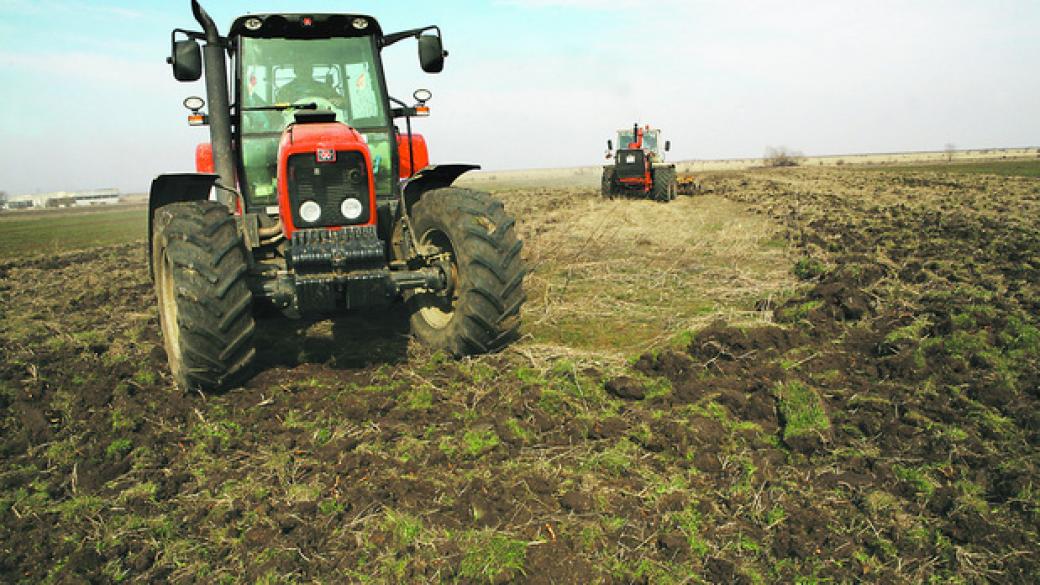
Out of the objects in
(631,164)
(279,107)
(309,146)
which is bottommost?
(309,146)

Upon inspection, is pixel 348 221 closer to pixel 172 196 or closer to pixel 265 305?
pixel 265 305

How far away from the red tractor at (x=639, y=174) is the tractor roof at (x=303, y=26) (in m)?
16.3

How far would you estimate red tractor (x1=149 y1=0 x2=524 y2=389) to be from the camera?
453 cm

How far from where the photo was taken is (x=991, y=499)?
131 inches

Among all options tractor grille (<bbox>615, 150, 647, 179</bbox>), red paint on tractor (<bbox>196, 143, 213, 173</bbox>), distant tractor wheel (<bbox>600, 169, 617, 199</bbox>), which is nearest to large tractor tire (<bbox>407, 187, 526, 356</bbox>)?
red paint on tractor (<bbox>196, 143, 213, 173</bbox>)

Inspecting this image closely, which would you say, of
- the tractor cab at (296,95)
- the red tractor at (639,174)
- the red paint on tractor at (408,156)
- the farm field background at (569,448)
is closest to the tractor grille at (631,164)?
the red tractor at (639,174)

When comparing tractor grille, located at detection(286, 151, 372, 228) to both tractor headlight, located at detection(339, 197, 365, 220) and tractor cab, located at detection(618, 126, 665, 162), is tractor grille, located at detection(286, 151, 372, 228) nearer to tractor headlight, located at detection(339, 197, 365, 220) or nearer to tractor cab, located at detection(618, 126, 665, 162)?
tractor headlight, located at detection(339, 197, 365, 220)

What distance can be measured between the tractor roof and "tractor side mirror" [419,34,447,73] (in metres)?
0.53

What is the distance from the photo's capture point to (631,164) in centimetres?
2216

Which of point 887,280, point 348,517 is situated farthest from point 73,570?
point 887,280

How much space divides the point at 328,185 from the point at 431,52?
1.61 metres

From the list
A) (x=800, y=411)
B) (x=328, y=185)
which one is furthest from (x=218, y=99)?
(x=800, y=411)

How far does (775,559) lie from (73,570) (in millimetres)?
2982

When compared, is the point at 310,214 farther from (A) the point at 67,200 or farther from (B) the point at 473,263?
(A) the point at 67,200
